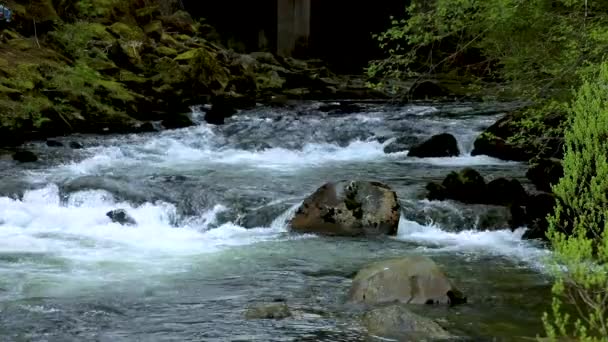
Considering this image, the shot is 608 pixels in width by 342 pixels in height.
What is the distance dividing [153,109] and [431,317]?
50.6 feet

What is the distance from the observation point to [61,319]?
686 cm

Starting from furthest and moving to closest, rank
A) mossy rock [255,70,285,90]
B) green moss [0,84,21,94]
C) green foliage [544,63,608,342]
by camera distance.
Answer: mossy rock [255,70,285,90], green moss [0,84,21,94], green foliage [544,63,608,342]

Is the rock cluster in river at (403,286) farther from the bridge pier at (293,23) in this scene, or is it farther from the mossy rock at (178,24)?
the bridge pier at (293,23)

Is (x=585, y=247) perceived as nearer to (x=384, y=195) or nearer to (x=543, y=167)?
(x=384, y=195)

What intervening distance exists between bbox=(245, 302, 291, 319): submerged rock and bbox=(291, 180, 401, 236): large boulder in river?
11.5 ft

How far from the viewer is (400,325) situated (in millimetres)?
6418

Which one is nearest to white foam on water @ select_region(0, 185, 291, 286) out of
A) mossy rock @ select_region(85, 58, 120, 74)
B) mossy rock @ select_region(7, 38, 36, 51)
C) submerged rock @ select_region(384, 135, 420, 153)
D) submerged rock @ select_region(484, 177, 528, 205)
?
submerged rock @ select_region(484, 177, 528, 205)

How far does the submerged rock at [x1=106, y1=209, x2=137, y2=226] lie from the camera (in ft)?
36.2

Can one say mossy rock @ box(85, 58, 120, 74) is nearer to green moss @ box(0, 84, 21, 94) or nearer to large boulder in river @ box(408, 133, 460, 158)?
green moss @ box(0, 84, 21, 94)

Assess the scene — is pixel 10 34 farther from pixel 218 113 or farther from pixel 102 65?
pixel 218 113

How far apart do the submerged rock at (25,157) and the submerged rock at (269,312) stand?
29.3 feet

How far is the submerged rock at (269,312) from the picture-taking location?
22.5 ft

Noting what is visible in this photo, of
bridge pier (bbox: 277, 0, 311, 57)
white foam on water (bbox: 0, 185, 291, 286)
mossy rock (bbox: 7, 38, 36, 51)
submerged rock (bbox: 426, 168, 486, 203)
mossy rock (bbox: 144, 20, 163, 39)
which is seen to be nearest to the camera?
white foam on water (bbox: 0, 185, 291, 286)

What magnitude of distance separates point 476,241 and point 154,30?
752 inches
